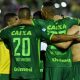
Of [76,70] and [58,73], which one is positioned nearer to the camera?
[58,73]

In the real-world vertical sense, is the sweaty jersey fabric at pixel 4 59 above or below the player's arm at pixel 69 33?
below

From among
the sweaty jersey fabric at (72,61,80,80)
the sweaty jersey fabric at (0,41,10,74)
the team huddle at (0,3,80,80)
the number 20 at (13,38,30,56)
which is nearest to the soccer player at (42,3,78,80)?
the team huddle at (0,3,80,80)

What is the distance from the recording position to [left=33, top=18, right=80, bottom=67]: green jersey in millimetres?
8453

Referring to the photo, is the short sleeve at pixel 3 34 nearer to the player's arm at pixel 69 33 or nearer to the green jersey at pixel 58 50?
the green jersey at pixel 58 50

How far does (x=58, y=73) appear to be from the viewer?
860cm

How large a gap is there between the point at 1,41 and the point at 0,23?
14.2 ft

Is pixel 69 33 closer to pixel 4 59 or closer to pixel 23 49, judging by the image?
pixel 23 49

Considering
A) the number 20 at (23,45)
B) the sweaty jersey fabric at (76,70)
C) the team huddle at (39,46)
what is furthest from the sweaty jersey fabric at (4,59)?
the sweaty jersey fabric at (76,70)

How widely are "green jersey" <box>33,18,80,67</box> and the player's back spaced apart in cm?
25

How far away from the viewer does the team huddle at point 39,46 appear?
8.38 metres

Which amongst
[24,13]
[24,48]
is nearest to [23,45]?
[24,48]

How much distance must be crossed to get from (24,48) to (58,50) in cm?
57

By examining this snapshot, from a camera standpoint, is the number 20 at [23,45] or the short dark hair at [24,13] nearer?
the number 20 at [23,45]

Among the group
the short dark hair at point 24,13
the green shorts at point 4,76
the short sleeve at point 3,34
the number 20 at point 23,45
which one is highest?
the short dark hair at point 24,13
